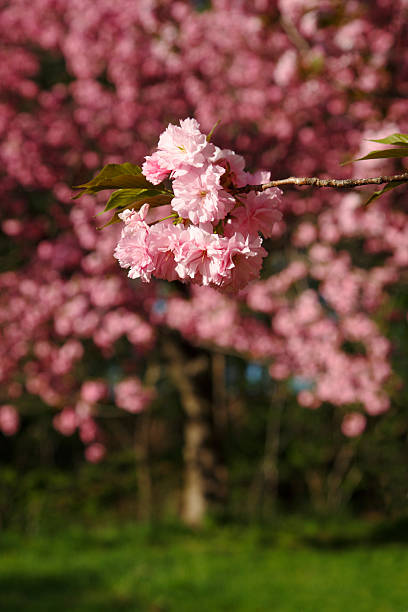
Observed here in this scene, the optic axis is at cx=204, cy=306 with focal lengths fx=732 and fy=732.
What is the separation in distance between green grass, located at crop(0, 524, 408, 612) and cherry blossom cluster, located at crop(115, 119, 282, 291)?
186 inches

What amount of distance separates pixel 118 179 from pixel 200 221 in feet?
0.63

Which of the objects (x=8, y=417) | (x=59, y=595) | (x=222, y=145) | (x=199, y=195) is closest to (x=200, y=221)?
(x=199, y=195)

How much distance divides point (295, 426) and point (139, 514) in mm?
2631

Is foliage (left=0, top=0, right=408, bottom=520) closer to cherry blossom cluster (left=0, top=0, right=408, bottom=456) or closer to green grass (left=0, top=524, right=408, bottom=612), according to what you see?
cherry blossom cluster (left=0, top=0, right=408, bottom=456)

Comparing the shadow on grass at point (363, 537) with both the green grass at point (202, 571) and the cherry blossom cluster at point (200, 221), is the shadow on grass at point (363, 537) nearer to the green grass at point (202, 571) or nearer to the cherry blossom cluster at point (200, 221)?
the green grass at point (202, 571)

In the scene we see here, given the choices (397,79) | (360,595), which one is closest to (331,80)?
(397,79)

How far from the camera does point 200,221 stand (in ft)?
4.96

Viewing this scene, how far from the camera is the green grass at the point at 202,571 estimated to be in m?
5.90

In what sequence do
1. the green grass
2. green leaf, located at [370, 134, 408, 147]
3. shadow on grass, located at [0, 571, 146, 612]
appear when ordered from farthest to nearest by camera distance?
1. the green grass
2. shadow on grass, located at [0, 571, 146, 612]
3. green leaf, located at [370, 134, 408, 147]

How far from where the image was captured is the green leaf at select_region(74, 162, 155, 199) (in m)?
1.48

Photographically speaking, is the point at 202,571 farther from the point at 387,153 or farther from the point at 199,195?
the point at 387,153

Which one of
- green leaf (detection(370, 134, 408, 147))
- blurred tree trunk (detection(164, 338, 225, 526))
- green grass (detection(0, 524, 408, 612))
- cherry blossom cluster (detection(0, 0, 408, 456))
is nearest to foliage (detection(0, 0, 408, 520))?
cherry blossom cluster (detection(0, 0, 408, 456))

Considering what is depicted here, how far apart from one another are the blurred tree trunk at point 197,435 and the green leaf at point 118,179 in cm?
817

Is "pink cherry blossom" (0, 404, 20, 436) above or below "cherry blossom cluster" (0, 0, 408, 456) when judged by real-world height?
below
